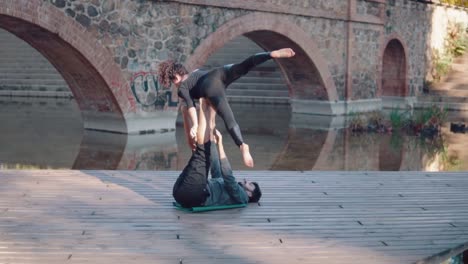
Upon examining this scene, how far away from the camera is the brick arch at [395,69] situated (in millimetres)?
23250

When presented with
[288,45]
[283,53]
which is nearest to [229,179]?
[283,53]

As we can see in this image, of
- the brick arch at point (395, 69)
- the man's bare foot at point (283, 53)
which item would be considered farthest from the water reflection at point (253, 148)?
the brick arch at point (395, 69)

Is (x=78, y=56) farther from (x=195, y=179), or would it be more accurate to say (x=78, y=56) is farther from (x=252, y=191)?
(x=195, y=179)

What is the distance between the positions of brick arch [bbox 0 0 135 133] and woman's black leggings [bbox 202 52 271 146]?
670 cm

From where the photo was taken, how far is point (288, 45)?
1794 cm

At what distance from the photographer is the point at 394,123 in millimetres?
16109

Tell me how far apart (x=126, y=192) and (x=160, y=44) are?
7.90m

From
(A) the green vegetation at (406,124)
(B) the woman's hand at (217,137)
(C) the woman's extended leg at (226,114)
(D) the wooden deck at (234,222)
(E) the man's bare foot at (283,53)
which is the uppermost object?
(E) the man's bare foot at (283,53)

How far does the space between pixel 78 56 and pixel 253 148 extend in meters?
3.61

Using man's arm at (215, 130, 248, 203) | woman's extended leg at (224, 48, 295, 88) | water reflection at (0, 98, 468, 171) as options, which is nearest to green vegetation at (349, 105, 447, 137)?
water reflection at (0, 98, 468, 171)

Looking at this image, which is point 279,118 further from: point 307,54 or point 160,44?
point 160,44

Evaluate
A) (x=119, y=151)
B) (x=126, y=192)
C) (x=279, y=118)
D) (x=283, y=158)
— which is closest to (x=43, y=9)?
(x=119, y=151)

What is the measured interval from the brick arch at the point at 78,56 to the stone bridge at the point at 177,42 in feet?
0.06

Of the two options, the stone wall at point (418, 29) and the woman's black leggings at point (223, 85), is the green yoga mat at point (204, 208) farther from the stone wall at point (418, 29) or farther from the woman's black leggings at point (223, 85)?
the stone wall at point (418, 29)
